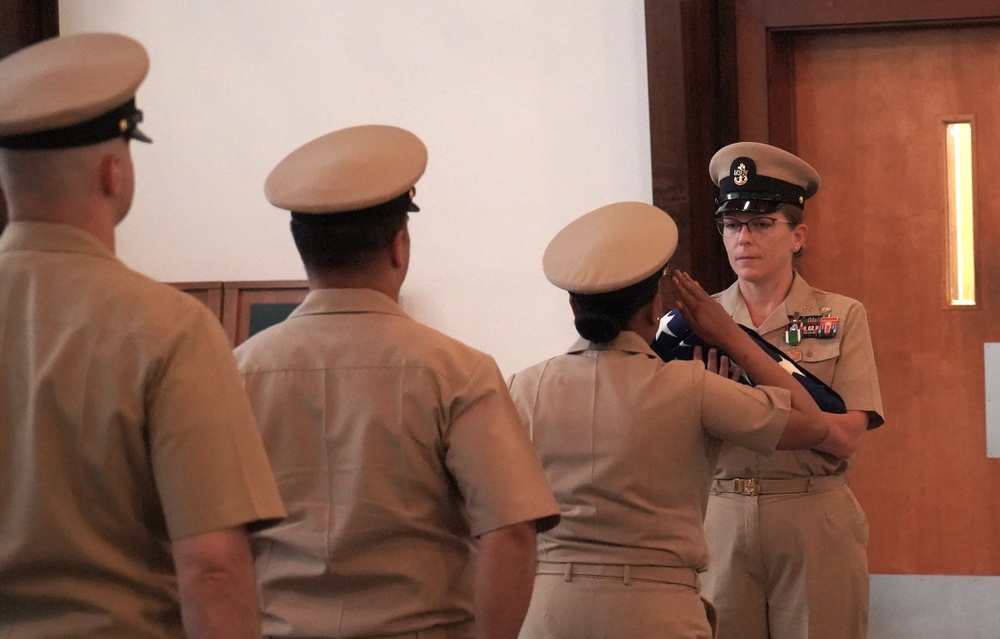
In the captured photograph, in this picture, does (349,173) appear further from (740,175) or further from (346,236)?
(740,175)

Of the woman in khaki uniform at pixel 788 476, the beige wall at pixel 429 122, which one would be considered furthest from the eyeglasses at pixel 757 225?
the beige wall at pixel 429 122

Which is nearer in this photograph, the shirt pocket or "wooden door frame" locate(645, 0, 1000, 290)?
the shirt pocket

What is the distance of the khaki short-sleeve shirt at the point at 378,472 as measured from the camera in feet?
5.46

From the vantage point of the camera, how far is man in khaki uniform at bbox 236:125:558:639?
1668mm

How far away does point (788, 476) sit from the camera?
108 inches

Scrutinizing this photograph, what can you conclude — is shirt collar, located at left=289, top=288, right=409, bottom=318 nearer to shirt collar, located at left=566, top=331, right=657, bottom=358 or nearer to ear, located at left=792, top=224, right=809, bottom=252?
shirt collar, located at left=566, top=331, right=657, bottom=358

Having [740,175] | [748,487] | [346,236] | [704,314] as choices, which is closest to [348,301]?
[346,236]

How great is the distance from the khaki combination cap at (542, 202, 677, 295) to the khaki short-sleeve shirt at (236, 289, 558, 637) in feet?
1.43

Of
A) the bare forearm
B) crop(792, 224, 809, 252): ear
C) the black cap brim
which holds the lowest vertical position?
the bare forearm

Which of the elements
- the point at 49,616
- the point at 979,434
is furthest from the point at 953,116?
the point at 49,616

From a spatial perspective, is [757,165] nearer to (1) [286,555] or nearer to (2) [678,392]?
(2) [678,392]

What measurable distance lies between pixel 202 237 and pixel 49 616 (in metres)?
2.85

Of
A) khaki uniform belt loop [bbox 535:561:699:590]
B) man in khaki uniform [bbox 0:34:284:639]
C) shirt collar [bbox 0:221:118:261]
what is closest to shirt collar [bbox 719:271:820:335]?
khaki uniform belt loop [bbox 535:561:699:590]

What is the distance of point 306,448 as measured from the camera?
1702mm
